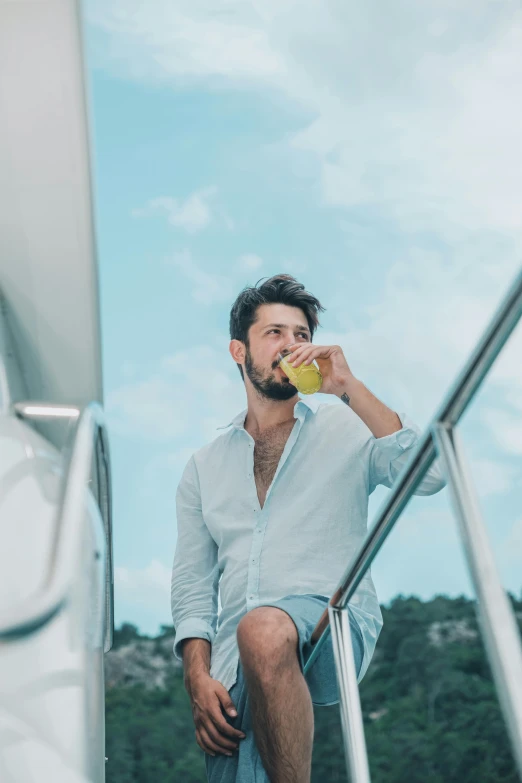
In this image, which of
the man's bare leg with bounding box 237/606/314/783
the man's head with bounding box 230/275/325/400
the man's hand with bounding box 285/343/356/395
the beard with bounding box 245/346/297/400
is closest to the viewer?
the man's bare leg with bounding box 237/606/314/783

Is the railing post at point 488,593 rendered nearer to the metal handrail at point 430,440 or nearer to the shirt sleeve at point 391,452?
the metal handrail at point 430,440

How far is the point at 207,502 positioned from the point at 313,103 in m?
14.8

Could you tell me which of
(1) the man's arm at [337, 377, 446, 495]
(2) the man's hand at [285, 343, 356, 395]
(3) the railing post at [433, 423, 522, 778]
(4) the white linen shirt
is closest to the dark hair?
(2) the man's hand at [285, 343, 356, 395]

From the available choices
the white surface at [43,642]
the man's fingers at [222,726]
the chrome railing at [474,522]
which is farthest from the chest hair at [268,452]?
Answer: the chrome railing at [474,522]

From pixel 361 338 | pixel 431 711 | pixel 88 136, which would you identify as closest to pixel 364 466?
pixel 431 711

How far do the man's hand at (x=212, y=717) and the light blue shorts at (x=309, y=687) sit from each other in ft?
0.05

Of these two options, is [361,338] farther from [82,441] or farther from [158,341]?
[82,441]

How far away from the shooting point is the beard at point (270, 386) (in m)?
2.53

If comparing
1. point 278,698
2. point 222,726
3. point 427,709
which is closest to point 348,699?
point 278,698

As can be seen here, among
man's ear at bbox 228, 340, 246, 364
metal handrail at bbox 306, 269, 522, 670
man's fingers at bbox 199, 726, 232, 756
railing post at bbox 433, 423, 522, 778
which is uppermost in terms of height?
man's ear at bbox 228, 340, 246, 364

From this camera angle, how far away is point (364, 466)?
6.95ft

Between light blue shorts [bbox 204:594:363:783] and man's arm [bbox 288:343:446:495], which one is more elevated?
man's arm [bbox 288:343:446:495]

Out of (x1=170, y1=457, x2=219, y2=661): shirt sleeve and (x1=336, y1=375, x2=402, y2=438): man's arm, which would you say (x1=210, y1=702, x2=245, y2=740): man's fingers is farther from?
(x1=336, y1=375, x2=402, y2=438): man's arm

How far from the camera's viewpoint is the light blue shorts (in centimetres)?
162
